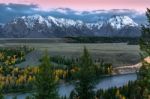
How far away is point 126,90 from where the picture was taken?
12662cm

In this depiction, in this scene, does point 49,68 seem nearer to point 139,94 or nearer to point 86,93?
point 86,93

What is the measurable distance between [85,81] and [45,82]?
12.6 meters

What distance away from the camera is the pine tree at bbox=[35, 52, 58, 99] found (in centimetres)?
3834

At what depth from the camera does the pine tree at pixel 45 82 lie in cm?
3834

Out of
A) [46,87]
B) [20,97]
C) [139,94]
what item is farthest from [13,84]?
[46,87]

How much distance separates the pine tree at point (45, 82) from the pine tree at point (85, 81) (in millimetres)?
10823

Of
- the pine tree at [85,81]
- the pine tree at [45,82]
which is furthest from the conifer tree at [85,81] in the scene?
the pine tree at [45,82]

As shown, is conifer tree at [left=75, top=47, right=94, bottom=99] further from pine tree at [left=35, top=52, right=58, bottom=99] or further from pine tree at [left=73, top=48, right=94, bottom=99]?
pine tree at [left=35, top=52, right=58, bottom=99]

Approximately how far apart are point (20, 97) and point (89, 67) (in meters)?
110

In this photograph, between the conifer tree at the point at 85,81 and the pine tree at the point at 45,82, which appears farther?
the conifer tree at the point at 85,81

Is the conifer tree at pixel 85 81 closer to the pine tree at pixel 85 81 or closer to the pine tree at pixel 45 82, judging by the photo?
the pine tree at pixel 85 81

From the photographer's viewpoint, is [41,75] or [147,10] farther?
[41,75]

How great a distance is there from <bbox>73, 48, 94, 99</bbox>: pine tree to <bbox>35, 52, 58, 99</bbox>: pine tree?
1082 cm

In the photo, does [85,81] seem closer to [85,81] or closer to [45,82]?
[85,81]
